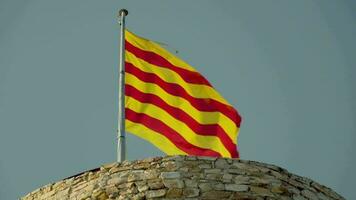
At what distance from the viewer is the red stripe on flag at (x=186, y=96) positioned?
14109mm

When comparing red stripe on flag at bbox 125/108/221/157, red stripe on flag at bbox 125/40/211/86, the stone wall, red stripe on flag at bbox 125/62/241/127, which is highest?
red stripe on flag at bbox 125/40/211/86

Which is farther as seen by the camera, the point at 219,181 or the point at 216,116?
the point at 216,116

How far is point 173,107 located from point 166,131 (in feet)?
1.83

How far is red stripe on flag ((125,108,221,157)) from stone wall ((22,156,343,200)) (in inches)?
113

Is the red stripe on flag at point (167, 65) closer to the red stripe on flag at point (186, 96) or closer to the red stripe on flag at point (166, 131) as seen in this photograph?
the red stripe on flag at point (186, 96)

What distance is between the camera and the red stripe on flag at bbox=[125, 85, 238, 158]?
1391 centimetres

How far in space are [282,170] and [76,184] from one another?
8.47 feet

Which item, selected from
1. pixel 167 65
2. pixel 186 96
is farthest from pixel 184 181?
pixel 167 65

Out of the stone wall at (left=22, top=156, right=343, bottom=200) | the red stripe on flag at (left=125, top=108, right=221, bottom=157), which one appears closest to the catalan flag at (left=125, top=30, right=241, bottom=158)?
the red stripe on flag at (left=125, top=108, right=221, bottom=157)

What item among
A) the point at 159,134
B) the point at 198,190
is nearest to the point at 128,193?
the point at 198,190

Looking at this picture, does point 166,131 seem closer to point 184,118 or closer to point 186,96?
point 184,118

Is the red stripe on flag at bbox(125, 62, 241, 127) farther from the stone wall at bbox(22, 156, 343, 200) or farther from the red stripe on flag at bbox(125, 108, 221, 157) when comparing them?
the stone wall at bbox(22, 156, 343, 200)

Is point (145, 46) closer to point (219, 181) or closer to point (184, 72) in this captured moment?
point (184, 72)

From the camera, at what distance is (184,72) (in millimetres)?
14555
